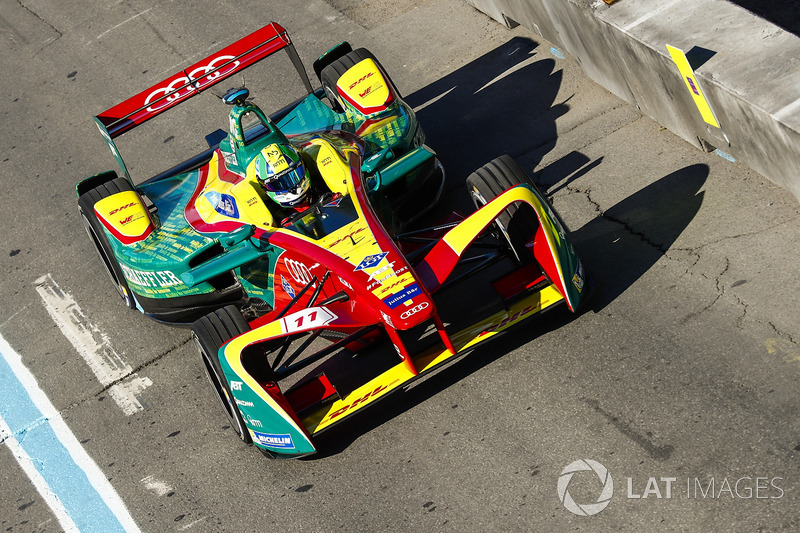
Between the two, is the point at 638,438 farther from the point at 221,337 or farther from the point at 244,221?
the point at 244,221

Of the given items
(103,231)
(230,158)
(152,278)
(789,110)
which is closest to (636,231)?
(789,110)

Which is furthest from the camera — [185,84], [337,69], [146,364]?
[337,69]

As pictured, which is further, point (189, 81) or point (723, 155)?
point (189, 81)

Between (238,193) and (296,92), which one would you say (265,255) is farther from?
(296,92)

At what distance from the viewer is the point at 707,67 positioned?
853cm

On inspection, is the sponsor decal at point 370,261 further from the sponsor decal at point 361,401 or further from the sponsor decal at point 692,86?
the sponsor decal at point 692,86

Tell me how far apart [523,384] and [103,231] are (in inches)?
163

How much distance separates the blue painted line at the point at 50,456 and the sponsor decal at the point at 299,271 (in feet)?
7.19

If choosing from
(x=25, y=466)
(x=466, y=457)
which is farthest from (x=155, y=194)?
(x=466, y=457)

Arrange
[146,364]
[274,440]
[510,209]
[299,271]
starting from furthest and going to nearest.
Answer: [146,364], [299,271], [510,209], [274,440]

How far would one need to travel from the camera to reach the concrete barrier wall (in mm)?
8094

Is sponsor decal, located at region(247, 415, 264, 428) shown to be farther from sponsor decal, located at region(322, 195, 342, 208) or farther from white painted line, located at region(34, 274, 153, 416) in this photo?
sponsor decal, located at region(322, 195, 342, 208)

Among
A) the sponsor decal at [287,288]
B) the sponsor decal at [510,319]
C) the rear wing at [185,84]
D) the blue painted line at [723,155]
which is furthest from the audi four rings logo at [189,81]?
the blue painted line at [723,155]

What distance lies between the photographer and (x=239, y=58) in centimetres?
974
